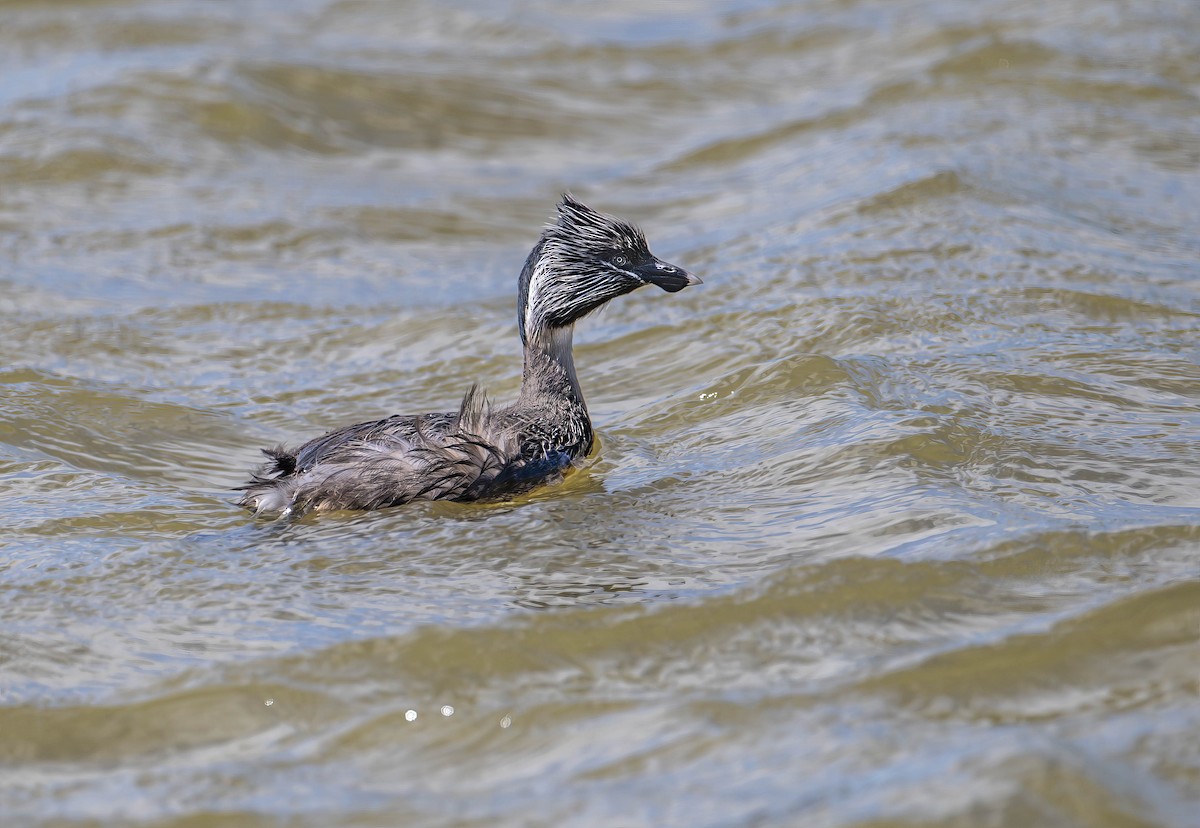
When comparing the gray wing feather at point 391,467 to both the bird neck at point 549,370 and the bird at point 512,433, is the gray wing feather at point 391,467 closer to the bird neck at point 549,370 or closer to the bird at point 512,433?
the bird at point 512,433

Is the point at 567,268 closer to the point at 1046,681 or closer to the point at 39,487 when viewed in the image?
the point at 39,487

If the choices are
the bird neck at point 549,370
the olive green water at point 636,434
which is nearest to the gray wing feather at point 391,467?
the olive green water at point 636,434

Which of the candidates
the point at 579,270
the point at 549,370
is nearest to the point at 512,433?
the point at 549,370

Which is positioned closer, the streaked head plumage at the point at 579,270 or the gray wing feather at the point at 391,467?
the gray wing feather at the point at 391,467

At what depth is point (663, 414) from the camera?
8664 millimetres

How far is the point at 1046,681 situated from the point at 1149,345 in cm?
388

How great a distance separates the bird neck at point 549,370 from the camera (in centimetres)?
778

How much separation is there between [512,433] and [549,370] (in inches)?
22.9

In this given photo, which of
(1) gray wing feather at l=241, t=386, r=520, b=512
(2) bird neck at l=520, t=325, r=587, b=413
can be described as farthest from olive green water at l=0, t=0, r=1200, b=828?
(2) bird neck at l=520, t=325, r=587, b=413

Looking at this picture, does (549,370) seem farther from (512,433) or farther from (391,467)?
(391,467)

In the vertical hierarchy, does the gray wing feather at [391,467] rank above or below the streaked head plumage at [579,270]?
below

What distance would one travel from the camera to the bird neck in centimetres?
778

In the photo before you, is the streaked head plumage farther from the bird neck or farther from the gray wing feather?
the gray wing feather

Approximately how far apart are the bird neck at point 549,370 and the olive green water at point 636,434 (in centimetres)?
42
